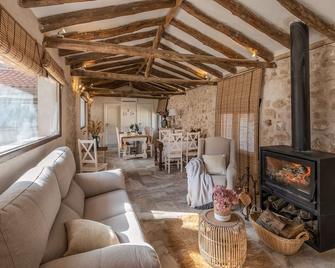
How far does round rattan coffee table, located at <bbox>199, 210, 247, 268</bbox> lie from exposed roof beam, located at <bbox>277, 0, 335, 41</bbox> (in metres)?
2.35

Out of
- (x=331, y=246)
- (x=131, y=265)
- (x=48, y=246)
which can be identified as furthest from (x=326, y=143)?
(x=48, y=246)

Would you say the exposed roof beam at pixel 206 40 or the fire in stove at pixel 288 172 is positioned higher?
the exposed roof beam at pixel 206 40

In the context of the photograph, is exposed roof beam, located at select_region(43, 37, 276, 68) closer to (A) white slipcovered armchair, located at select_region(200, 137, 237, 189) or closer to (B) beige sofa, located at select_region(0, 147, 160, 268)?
(A) white slipcovered armchair, located at select_region(200, 137, 237, 189)

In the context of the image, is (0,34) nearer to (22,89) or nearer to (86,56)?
(22,89)

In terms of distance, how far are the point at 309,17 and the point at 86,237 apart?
310 centimetres

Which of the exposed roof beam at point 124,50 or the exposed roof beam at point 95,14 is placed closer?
the exposed roof beam at point 95,14

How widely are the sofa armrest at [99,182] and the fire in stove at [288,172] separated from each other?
2.00 meters

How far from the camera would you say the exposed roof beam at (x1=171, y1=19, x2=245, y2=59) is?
379cm

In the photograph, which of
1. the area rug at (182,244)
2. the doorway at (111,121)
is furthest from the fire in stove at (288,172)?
the doorway at (111,121)

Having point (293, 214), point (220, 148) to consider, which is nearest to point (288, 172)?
point (293, 214)

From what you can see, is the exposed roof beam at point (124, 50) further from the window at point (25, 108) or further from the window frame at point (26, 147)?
the window frame at point (26, 147)

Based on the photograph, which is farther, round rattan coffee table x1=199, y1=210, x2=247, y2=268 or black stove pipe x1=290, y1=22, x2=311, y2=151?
black stove pipe x1=290, y1=22, x2=311, y2=151

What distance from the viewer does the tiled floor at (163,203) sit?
2062mm

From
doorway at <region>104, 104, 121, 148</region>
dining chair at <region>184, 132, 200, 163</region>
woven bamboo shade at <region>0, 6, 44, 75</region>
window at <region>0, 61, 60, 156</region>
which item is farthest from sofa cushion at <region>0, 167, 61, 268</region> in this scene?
doorway at <region>104, 104, 121, 148</region>
